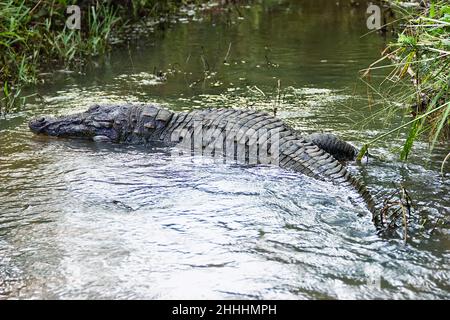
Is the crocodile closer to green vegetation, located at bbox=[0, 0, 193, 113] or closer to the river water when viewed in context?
the river water

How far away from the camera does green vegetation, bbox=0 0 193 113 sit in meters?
9.11

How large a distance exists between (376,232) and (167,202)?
5.63 ft

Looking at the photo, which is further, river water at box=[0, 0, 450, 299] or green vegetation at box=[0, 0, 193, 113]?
green vegetation at box=[0, 0, 193, 113]

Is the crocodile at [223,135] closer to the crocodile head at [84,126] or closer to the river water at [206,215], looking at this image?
the crocodile head at [84,126]

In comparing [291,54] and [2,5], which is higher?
[2,5]

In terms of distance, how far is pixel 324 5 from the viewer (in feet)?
52.0

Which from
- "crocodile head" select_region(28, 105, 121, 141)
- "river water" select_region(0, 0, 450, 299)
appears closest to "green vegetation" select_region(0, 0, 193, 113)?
"river water" select_region(0, 0, 450, 299)

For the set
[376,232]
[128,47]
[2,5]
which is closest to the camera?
[376,232]

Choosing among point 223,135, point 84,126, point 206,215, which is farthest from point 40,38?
point 206,215

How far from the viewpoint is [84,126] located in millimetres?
7316

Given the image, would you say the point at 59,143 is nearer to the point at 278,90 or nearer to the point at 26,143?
the point at 26,143

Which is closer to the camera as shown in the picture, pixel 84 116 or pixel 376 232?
pixel 376 232
